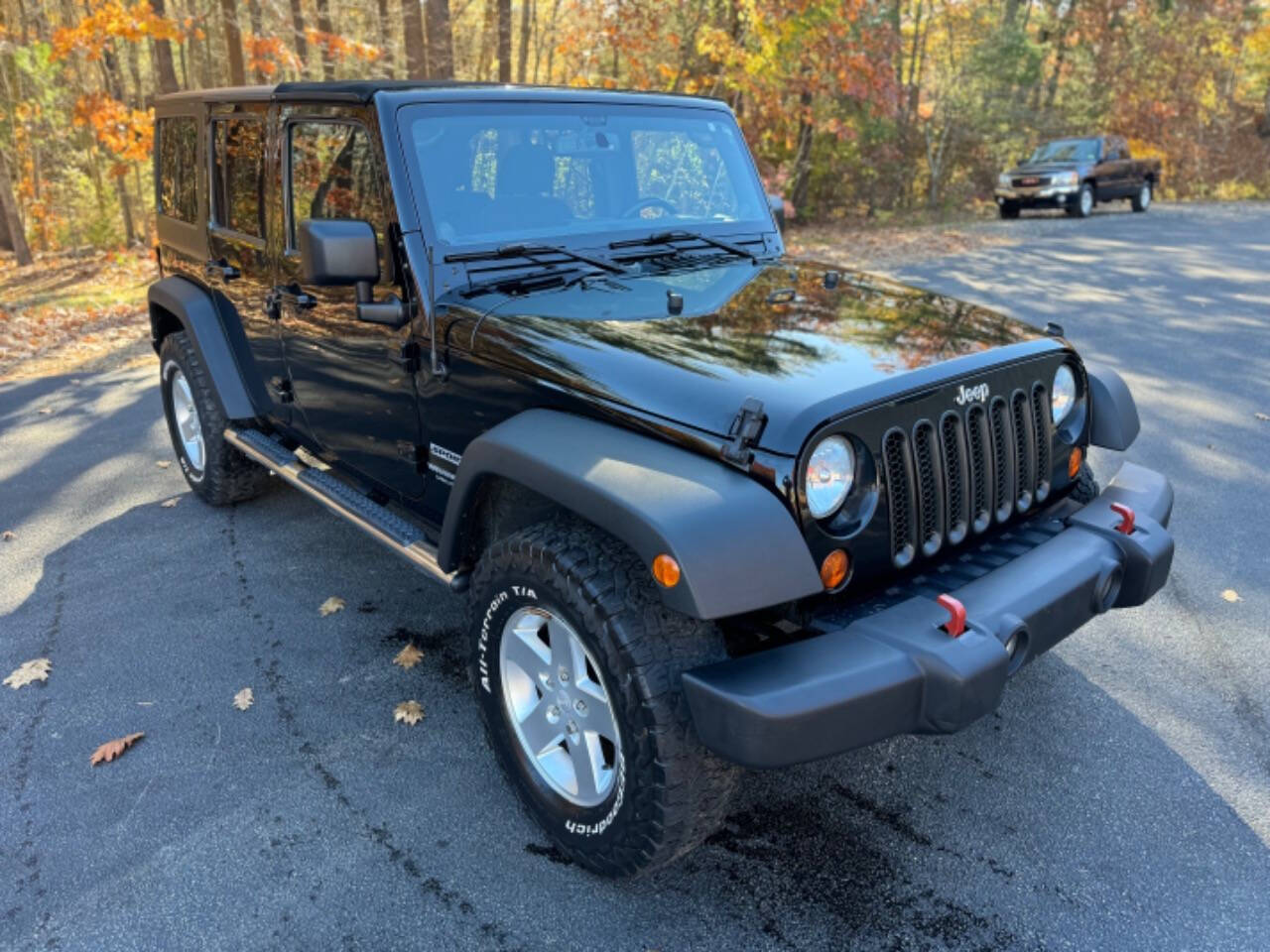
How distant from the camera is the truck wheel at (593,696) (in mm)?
2232

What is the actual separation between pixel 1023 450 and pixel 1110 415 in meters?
0.51

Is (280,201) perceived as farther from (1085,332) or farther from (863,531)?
(1085,332)

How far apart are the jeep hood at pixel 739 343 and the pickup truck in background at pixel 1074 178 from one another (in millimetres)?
17751

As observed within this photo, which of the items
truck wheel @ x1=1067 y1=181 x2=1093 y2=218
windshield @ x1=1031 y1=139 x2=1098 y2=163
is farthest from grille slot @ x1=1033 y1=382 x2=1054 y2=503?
windshield @ x1=1031 y1=139 x2=1098 y2=163

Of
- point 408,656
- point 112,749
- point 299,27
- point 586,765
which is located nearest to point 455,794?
point 586,765

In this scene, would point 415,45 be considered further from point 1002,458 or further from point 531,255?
point 1002,458

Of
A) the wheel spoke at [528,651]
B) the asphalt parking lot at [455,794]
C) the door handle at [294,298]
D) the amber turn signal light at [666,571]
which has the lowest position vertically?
the asphalt parking lot at [455,794]

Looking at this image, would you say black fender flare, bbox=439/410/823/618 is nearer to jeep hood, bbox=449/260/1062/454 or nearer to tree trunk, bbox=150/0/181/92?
jeep hood, bbox=449/260/1062/454

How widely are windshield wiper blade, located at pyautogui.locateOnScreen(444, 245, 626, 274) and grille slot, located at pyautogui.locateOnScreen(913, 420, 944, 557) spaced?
4.05ft

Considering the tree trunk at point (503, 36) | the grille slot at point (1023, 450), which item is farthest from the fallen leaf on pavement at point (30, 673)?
the tree trunk at point (503, 36)

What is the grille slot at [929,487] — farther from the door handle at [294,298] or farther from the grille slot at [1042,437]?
the door handle at [294,298]

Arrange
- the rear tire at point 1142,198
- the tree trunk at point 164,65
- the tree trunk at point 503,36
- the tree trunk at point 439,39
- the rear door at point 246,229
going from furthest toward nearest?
the rear tire at point 1142,198 < the tree trunk at point 503,36 < the tree trunk at point 164,65 < the tree trunk at point 439,39 < the rear door at point 246,229

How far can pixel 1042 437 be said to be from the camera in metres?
2.92

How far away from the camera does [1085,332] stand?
8703mm
